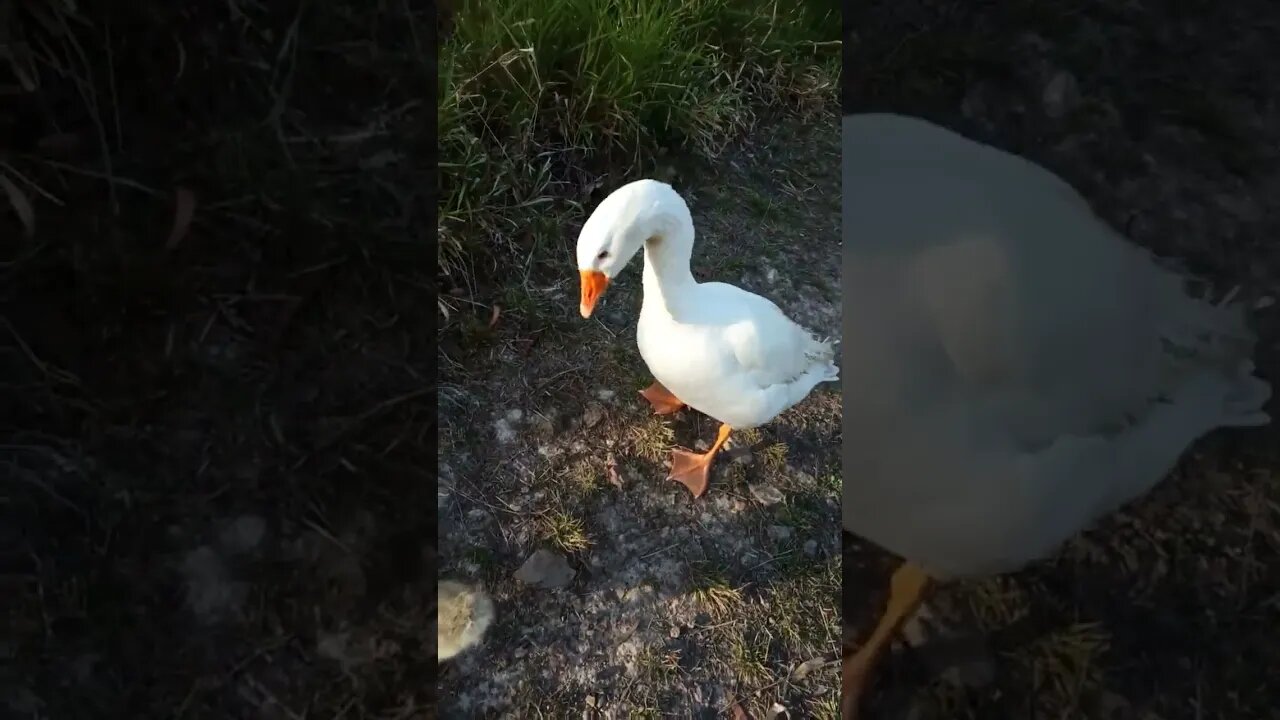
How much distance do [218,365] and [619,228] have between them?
0.30 m

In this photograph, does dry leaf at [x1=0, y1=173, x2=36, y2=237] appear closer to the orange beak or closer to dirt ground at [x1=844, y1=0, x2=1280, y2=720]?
the orange beak

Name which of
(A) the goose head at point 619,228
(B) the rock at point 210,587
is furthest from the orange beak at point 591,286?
(B) the rock at point 210,587

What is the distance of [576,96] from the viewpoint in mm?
613

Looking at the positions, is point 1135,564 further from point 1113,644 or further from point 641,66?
point 641,66

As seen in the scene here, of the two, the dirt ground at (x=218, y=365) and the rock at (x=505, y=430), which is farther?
the rock at (x=505, y=430)

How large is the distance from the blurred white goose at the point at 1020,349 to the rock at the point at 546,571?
0.90 ft

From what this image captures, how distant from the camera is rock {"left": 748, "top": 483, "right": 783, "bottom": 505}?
0.62 m

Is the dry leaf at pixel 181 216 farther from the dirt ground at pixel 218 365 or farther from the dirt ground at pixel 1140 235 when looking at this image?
the dirt ground at pixel 1140 235

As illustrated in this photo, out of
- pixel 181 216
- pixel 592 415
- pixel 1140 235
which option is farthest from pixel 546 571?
pixel 1140 235

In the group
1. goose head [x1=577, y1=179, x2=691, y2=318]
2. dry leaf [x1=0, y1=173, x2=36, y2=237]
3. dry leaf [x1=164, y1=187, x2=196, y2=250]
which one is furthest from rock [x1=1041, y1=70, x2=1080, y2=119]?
dry leaf [x1=0, y1=173, x2=36, y2=237]

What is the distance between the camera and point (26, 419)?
0.51 metres

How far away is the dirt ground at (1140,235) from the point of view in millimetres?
498

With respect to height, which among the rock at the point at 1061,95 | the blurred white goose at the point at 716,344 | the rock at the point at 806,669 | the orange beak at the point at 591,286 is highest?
the rock at the point at 1061,95

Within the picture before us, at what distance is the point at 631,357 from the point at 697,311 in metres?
0.09
